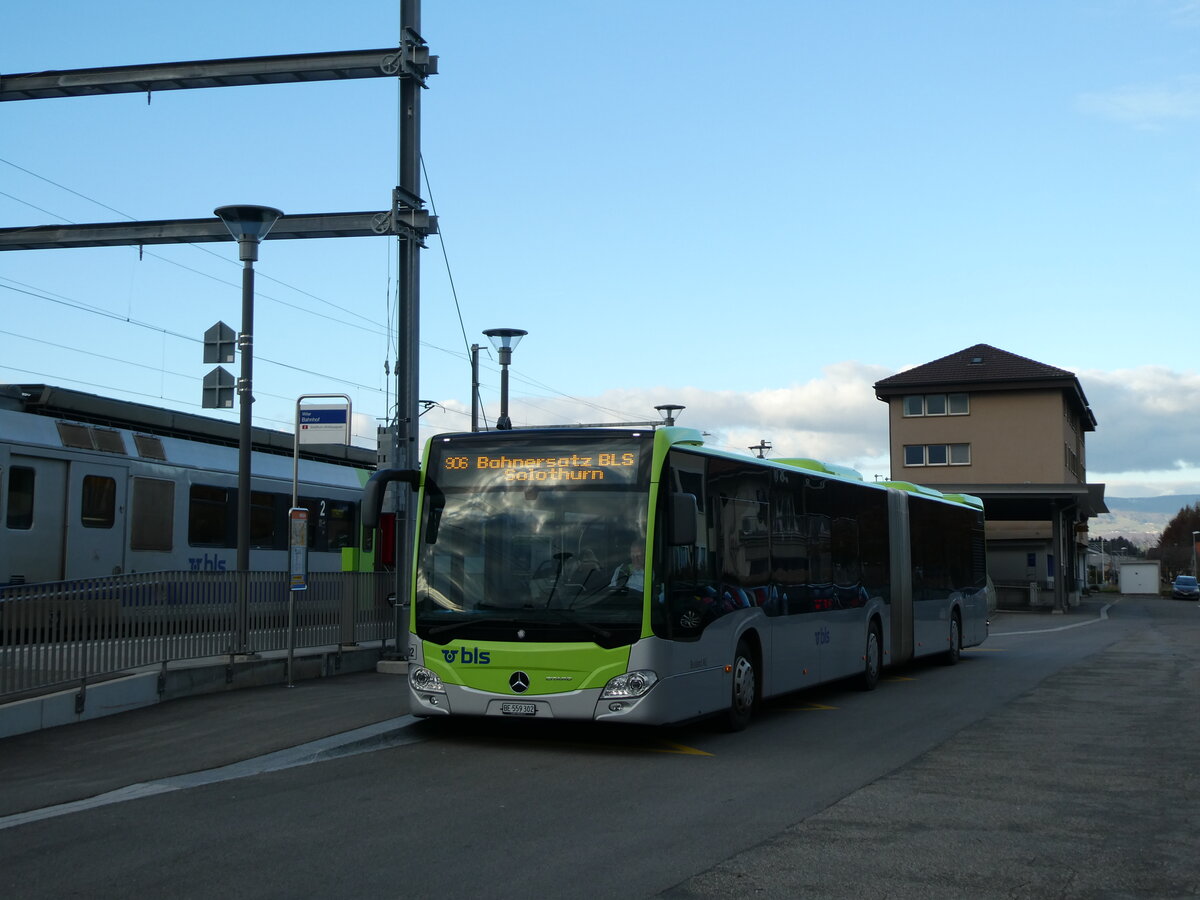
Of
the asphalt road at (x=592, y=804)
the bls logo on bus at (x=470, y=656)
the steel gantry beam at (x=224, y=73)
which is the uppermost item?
the steel gantry beam at (x=224, y=73)

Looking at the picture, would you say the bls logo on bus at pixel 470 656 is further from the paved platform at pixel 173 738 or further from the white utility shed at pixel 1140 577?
the white utility shed at pixel 1140 577

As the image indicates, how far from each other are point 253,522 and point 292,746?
13.9 m

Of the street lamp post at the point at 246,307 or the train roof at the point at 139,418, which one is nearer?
the street lamp post at the point at 246,307

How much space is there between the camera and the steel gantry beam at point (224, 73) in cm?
1712

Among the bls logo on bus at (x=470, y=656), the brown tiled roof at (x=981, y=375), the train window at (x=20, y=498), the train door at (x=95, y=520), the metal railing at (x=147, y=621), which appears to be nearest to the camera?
the bls logo on bus at (x=470, y=656)

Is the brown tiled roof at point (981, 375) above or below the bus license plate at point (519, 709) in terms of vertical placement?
above

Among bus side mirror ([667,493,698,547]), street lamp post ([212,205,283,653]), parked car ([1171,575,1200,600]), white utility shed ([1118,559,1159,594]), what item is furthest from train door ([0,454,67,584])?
white utility shed ([1118,559,1159,594])

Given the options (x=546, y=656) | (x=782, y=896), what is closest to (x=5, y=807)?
(x=546, y=656)

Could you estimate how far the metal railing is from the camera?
11094 mm

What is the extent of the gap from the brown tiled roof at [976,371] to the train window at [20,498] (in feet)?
164

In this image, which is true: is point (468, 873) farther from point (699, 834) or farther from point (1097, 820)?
point (1097, 820)

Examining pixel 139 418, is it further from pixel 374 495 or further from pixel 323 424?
pixel 374 495

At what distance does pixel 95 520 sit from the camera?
19500 millimetres

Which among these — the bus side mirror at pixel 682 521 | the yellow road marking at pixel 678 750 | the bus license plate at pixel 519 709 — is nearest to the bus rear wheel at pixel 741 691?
the yellow road marking at pixel 678 750
